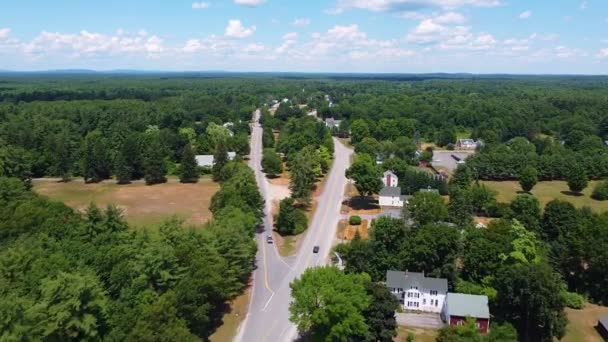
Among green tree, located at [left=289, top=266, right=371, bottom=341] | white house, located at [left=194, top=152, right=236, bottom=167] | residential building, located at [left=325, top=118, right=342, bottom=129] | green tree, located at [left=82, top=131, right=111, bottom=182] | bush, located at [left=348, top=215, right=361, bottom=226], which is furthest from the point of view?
residential building, located at [left=325, top=118, right=342, bottom=129]

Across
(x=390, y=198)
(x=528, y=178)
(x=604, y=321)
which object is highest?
(x=528, y=178)

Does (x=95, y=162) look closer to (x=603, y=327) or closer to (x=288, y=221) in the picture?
(x=288, y=221)

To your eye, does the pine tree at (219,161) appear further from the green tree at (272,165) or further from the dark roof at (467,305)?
the dark roof at (467,305)

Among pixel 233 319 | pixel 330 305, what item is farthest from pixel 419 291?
pixel 233 319

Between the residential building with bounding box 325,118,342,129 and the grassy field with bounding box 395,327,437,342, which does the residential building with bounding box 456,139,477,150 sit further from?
the grassy field with bounding box 395,327,437,342

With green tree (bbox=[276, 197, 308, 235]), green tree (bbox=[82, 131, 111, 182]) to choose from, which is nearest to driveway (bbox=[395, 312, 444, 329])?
green tree (bbox=[276, 197, 308, 235])

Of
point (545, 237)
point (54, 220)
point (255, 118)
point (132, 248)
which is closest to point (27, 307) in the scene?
point (132, 248)
